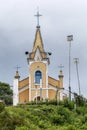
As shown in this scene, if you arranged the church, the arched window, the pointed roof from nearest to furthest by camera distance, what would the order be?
1. the church
2. the arched window
3. the pointed roof

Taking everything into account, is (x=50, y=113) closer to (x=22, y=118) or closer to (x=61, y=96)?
(x=22, y=118)

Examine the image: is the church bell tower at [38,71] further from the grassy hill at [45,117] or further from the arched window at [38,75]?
the grassy hill at [45,117]

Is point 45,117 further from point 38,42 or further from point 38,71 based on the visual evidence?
point 38,42

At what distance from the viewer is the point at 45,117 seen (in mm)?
34656

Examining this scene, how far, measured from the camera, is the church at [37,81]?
169 ft

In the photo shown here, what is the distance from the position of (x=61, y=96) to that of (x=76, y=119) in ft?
49.2

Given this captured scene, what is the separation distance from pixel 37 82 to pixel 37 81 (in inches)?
3.9

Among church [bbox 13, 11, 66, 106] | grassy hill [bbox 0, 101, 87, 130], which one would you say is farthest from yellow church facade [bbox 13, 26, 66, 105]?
grassy hill [bbox 0, 101, 87, 130]

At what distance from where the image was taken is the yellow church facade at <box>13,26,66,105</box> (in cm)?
5147

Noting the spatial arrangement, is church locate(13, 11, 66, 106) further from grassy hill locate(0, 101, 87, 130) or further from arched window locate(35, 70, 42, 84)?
grassy hill locate(0, 101, 87, 130)

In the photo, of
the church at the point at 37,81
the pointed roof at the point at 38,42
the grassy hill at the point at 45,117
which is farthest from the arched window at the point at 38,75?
the grassy hill at the point at 45,117

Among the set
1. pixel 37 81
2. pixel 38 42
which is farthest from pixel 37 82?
pixel 38 42

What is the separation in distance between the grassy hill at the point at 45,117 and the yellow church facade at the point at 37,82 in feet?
37.3

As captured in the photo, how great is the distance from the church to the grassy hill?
11375mm
